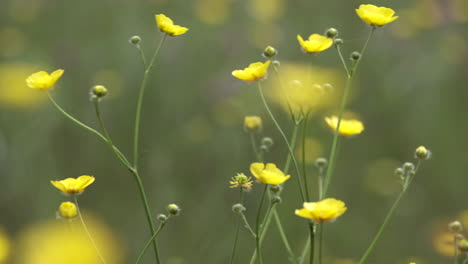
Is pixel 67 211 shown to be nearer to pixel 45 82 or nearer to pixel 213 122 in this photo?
pixel 45 82

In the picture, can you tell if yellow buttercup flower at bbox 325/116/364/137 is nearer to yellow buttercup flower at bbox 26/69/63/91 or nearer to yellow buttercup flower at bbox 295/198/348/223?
yellow buttercup flower at bbox 295/198/348/223

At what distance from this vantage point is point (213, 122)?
1.66 m

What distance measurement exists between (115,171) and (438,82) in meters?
1.04

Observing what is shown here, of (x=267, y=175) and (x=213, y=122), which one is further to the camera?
(x=213, y=122)

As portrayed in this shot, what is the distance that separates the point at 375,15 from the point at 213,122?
1.06m

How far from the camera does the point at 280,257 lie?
1.15 meters

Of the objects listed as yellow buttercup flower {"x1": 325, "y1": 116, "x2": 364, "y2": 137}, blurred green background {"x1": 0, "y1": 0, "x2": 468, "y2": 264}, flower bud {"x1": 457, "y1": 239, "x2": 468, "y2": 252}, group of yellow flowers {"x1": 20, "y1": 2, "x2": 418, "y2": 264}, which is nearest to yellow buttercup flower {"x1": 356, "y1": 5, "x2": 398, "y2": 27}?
group of yellow flowers {"x1": 20, "y1": 2, "x2": 418, "y2": 264}

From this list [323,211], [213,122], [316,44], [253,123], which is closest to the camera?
[323,211]

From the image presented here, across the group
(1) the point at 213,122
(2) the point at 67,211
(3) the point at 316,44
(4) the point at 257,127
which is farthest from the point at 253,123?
(1) the point at 213,122

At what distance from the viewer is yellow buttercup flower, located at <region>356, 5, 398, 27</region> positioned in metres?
0.61

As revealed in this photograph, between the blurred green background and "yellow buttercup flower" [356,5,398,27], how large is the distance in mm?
442

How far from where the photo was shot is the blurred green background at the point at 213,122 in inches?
49.7

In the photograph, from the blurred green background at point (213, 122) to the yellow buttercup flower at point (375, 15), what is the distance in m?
0.44

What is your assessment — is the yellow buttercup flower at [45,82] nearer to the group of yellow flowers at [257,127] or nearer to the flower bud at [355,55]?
the group of yellow flowers at [257,127]
